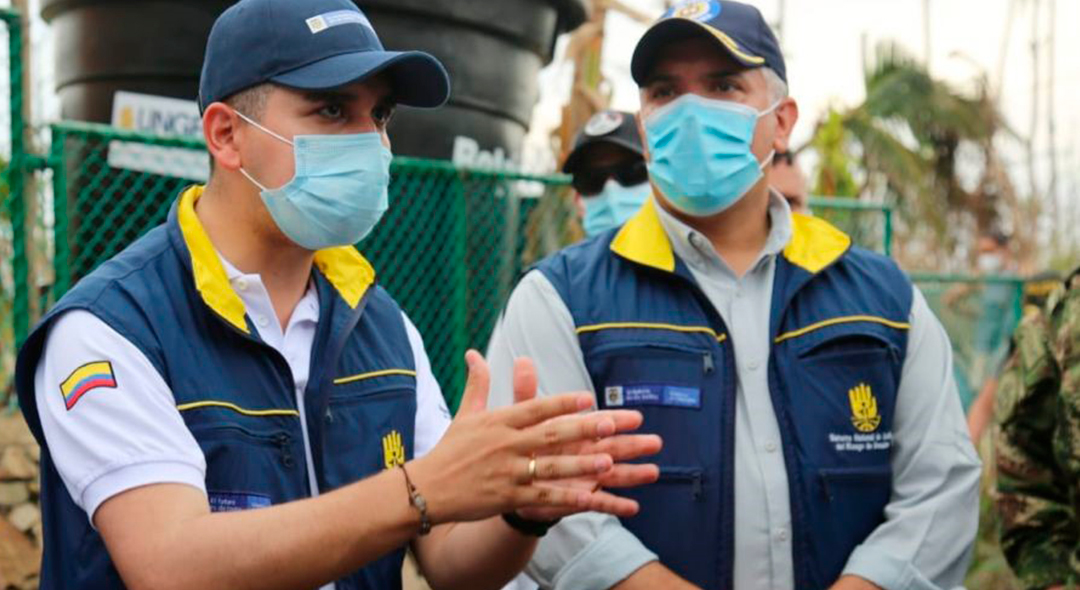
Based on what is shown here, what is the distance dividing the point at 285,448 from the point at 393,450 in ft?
0.88

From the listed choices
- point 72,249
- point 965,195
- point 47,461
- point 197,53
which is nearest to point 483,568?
point 47,461

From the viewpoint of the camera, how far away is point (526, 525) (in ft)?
7.70

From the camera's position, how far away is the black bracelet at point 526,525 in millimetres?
2338

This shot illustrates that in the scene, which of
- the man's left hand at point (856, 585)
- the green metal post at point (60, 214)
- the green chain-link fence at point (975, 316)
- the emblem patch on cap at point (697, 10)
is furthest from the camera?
the green chain-link fence at point (975, 316)

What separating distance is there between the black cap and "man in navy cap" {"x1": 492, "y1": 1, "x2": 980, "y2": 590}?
1.42m

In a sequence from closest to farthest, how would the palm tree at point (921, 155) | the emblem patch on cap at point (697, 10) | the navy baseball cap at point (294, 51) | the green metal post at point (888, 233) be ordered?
1. the navy baseball cap at point (294, 51)
2. the emblem patch on cap at point (697, 10)
3. the green metal post at point (888, 233)
4. the palm tree at point (921, 155)

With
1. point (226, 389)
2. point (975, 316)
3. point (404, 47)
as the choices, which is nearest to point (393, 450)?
point (226, 389)

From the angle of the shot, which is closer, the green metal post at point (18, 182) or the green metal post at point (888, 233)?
the green metal post at point (18, 182)

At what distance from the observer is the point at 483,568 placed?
8.04 ft

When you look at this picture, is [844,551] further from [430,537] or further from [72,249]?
[72,249]

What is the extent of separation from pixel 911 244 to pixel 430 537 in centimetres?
1283

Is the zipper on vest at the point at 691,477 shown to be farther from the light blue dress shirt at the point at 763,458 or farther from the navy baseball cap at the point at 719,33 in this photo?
the navy baseball cap at the point at 719,33

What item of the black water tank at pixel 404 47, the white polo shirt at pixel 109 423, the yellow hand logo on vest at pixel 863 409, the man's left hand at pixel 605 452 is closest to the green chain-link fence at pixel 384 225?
the black water tank at pixel 404 47

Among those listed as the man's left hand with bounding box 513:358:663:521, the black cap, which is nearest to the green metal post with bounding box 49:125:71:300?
the black cap
